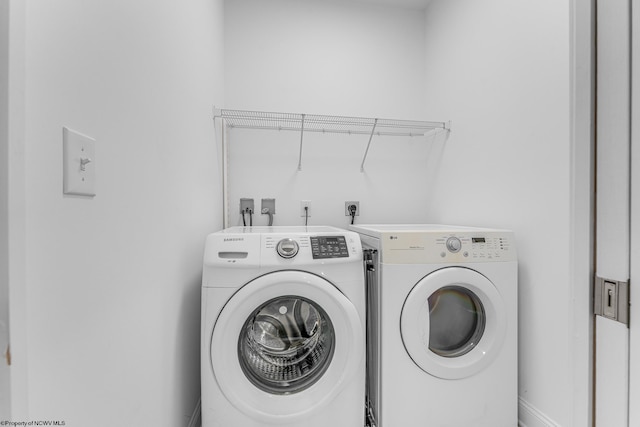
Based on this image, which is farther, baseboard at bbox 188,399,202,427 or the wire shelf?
the wire shelf

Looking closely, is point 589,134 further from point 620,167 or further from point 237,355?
point 237,355

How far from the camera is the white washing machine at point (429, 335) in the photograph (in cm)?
121

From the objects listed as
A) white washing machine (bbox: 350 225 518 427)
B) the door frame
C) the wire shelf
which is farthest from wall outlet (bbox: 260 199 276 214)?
the door frame

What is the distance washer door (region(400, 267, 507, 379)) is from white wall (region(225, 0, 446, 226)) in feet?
2.87

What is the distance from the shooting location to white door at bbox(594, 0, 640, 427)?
2.01 feet

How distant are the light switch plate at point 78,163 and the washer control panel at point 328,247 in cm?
78

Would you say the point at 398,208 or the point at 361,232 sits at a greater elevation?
the point at 398,208

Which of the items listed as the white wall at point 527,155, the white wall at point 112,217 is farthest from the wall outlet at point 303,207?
the white wall at point 527,155

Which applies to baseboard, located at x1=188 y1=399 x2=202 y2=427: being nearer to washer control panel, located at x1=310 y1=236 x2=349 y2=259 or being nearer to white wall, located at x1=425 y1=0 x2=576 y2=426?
washer control panel, located at x1=310 y1=236 x2=349 y2=259

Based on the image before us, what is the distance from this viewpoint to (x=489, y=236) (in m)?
1.28

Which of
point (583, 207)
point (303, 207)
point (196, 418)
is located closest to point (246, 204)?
point (303, 207)

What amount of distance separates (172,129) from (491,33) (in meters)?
1.67

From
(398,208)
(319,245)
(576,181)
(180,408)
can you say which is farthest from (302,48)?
(180,408)

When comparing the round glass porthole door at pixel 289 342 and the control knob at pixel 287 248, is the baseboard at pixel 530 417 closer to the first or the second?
the round glass porthole door at pixel 289 342
